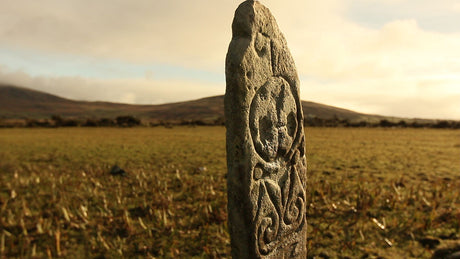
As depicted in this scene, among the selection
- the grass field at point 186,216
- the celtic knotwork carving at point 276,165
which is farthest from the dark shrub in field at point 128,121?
the celtic knotwork carving at point 276,165

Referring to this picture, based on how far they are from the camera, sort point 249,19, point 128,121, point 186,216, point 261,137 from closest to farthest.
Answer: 1. point 249,19
2. point 261,137
3. point 186,216
4. point 128,121

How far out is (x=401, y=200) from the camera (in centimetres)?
666

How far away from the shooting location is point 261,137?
127 inches

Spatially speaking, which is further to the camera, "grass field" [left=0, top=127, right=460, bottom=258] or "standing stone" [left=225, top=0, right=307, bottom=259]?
"grass field" [left=0, top=127, right=460, bottom=258]

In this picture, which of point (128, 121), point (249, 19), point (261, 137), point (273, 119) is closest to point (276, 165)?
point (261, 137)

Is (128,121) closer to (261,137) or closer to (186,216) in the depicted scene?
(186,216)

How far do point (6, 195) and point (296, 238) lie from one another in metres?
7.43

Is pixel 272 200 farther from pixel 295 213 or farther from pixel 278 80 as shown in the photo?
pixel 278 80

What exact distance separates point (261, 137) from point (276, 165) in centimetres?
40

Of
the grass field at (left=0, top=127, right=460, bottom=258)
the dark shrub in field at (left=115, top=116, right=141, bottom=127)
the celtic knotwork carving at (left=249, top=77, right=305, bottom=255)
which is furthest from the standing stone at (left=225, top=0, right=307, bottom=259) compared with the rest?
the dark shrub in field at (left=115, top=116, right=141, bottom=127)

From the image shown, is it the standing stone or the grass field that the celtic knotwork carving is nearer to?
the standing stone

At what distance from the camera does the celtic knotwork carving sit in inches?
125

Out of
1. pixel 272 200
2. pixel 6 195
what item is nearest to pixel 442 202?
pixel 272 200

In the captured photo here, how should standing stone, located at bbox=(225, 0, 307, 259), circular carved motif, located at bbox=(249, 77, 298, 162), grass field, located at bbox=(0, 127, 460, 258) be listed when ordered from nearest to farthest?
standing stone, located at bbox=(225, 0, 307, 259)
circular carved motif, located at bbox=(249, 77, 298, 162)
grass field, located at bbox=(0, 127, 460, 258)
